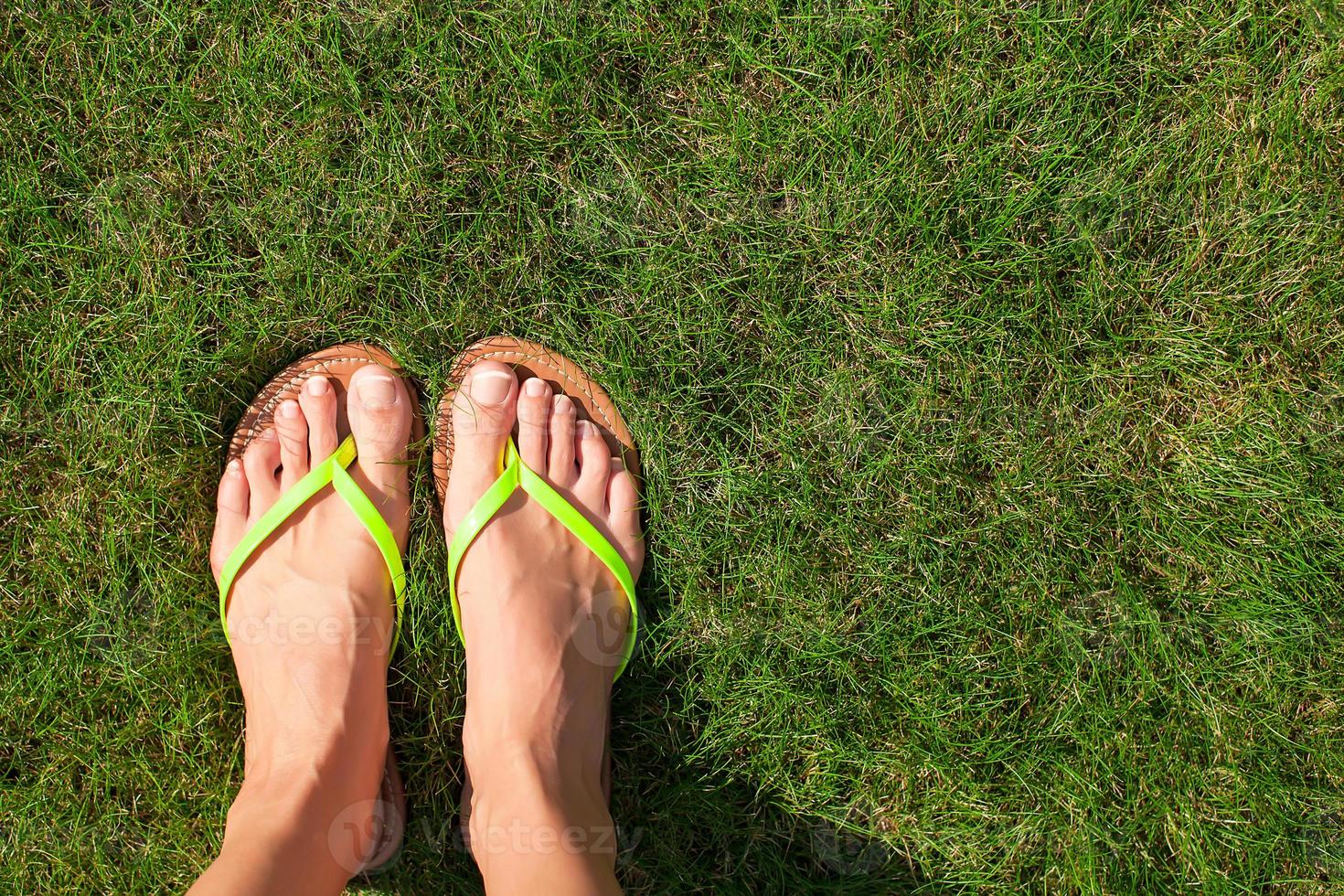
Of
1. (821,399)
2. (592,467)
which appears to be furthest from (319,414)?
(821,399)

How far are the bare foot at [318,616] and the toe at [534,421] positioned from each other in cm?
25

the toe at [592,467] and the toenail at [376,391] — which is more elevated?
the toenail at [376,391]

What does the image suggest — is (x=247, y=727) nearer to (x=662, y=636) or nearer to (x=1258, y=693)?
(x=662, y=636)

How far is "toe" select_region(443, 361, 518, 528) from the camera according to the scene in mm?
1785

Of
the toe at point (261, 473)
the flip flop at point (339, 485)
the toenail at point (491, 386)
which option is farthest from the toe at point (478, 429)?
the toe at point (261, 473)

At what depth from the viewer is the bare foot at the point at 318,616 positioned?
5.41ft

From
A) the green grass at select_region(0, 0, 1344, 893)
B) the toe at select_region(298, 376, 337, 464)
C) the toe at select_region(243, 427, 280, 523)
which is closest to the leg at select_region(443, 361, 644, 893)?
the green grass at select_region(0, 0, 1344, 893)

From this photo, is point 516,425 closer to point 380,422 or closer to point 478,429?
point 478,429

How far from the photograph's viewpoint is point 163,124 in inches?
71.9

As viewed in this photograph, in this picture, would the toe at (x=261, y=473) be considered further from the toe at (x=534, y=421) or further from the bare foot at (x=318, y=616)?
the toe at (x=534, y=421)

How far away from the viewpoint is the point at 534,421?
71.7 inches

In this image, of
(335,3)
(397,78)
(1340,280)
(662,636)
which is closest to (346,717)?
(662,636)

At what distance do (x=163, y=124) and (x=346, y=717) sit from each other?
1.33 m

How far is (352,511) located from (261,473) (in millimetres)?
222
